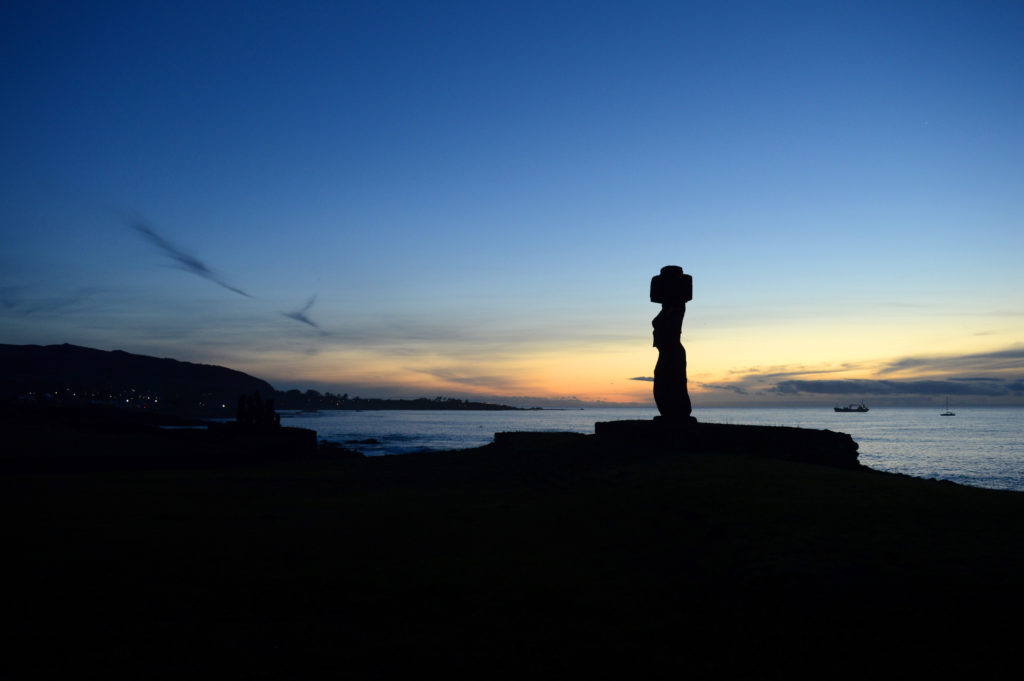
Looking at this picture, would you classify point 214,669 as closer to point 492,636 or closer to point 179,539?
point 492,636

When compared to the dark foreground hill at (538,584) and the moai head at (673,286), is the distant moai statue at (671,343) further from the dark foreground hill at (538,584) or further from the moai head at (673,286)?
the dark foreground hill at (538,584)

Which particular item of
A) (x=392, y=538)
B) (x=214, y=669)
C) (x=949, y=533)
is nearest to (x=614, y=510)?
(x=392, y=538)

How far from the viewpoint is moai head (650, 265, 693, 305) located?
19.3 m

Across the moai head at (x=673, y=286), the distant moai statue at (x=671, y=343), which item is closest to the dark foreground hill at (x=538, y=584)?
the distant moai statue at (x=671, y=343)

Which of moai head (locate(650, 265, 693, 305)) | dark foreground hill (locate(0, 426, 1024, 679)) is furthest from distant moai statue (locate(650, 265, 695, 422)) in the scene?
dark foreground hill (locate(0, 426, 1024, 679))

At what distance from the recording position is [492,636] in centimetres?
546

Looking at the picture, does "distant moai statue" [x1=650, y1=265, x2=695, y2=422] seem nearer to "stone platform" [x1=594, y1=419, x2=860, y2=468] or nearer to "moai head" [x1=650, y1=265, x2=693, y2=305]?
"moai head" [x1=650, y1=265, x2=693, y2=305]

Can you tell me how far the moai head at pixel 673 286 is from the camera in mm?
19297

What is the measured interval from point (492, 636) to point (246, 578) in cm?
314

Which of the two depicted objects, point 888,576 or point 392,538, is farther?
point 392,538

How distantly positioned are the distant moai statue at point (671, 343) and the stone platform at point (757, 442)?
2.52 ft

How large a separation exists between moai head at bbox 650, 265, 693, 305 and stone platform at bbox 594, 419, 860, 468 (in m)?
3.76

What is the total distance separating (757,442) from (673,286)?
5.07 m

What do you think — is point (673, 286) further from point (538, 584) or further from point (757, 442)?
point (538, 584)
